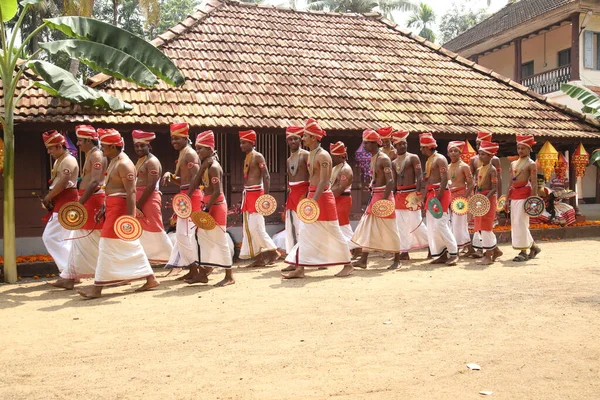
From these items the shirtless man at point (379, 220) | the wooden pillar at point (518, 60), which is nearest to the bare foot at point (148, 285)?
the shirtless man at point (379, 220)

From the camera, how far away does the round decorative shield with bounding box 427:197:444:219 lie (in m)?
8.55

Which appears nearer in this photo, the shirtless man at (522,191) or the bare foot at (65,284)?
the bare foot at (65,284)

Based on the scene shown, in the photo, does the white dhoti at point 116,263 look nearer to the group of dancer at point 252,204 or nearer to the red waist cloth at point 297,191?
the group of dancer at point 252,204

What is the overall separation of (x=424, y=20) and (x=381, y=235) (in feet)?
110

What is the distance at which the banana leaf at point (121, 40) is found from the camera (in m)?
7.92

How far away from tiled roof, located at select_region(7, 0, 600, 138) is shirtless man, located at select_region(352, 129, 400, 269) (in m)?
2.57

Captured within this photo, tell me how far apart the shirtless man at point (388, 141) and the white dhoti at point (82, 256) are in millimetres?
4505

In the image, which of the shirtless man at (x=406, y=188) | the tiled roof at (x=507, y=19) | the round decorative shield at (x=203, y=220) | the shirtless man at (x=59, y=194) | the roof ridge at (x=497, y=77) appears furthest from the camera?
the tiled roof at (x=507, y=19)

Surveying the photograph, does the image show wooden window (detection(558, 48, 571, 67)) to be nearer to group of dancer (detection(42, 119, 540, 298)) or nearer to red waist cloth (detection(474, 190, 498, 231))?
group of dancer (detection(42, 119, 540, 298))

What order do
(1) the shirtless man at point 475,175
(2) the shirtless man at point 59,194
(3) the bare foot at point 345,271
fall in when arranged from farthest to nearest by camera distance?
(1) the shirtless man at point 475,175 → (3) the bare foot at point 345,271 → (2) the shirtless man at point 59,194

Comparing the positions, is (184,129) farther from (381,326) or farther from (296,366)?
(296,366)

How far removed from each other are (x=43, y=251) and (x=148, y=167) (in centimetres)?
397

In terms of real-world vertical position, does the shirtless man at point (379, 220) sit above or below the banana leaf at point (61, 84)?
below

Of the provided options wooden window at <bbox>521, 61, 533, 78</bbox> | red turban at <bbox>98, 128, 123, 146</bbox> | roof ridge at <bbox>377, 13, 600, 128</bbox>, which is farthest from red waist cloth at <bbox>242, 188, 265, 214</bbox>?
wooden window at <bbox>521, 61, 533, 78</bbox>
